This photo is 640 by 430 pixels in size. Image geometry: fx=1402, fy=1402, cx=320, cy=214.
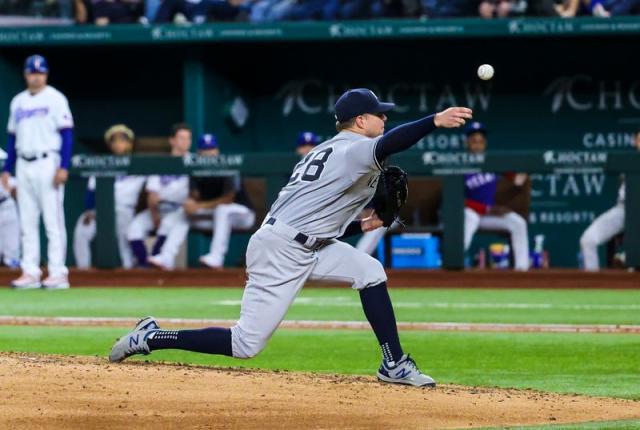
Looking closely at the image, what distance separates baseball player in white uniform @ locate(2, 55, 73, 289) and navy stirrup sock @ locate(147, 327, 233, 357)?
6.56 metres

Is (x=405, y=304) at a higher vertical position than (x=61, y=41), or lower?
lower

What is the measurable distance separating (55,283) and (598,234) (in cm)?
551

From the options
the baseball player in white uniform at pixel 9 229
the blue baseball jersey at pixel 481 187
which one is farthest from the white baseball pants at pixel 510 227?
the baseball player in white uniform at pixel 9 229

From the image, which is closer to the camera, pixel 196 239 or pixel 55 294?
pixel 55 294

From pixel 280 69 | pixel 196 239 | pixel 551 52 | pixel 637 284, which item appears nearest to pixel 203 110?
pixel 280 69

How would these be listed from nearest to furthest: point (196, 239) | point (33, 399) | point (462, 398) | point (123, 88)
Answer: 1. point (33, 399)
2. point (462, 398)
3. point (196, 239)
4. point (123, 88)

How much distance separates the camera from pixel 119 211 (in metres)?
15.0

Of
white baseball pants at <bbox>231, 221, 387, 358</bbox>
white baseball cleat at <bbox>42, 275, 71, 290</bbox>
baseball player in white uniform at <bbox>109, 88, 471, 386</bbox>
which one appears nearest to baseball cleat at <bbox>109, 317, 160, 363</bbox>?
baseball player in white uniform at <bbox>109, 88, 471, 386</bbox>

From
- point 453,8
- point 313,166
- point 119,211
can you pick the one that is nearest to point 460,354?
point 313,166

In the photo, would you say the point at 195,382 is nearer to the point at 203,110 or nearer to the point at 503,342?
the point at 503,342

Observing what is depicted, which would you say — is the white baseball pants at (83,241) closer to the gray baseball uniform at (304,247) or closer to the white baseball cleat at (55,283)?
the white baseball cleat at (55,283)

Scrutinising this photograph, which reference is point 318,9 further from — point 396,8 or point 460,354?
point 460,354

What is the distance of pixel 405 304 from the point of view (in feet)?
39.5

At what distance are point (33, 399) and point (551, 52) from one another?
13.1 m
